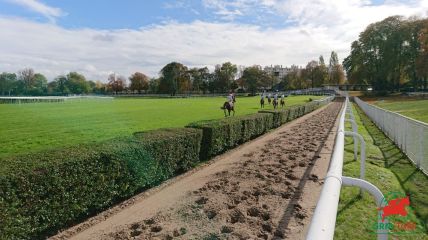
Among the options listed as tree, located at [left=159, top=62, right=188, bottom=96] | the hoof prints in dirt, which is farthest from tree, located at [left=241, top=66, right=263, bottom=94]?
the hoof prints in dirt

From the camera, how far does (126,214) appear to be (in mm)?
5492

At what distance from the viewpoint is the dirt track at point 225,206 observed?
14.9ft

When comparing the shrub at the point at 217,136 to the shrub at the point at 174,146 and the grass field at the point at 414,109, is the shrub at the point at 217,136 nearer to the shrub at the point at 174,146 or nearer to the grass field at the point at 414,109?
the shrub at the point at 174,146

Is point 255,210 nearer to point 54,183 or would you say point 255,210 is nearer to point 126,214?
point 126,214

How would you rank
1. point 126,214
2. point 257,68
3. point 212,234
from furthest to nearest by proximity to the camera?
point 257,68, point 126,214, point 212,234

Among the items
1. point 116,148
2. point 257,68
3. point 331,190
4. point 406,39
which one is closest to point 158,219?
point 116,148

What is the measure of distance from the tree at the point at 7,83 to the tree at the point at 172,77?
44.8 metres

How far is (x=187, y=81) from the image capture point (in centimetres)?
9869

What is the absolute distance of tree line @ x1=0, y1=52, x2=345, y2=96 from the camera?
96.1m

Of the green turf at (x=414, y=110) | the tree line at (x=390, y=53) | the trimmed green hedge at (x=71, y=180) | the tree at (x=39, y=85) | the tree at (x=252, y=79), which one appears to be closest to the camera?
the trimmed green hedge at (x=71, y=180)

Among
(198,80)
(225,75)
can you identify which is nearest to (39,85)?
(198,80)

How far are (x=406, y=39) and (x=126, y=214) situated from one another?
69.0 meters

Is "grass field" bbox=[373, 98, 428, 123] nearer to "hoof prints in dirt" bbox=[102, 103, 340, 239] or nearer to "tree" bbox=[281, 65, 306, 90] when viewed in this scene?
"hoof prints in dirt" bbox=[102, 103, 340, 239]

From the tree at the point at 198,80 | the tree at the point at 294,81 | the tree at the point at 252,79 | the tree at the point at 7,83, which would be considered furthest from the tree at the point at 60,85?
the tree at the point at 294,81
